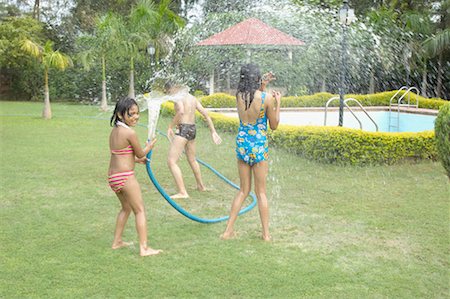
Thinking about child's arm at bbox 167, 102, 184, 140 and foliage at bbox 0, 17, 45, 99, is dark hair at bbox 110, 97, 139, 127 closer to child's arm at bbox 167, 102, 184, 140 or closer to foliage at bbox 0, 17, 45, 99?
child's arm at bbox 167, 102, 184, 140

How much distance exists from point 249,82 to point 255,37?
50.6 ft

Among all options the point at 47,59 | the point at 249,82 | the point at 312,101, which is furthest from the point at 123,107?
the point at 312,101

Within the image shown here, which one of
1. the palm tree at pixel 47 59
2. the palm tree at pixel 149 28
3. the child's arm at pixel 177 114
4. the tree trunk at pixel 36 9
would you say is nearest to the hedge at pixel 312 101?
the palm tree at pixel 149 28

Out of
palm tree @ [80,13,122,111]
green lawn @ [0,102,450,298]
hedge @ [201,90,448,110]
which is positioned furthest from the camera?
palm tree @ [80,13,122,111]

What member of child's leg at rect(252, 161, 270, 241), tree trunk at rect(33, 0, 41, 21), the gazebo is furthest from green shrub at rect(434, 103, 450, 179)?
tree trunk at rect(33, 0, 41, 21)

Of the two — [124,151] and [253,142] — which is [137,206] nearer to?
[124,151]

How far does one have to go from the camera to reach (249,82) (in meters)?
4.72

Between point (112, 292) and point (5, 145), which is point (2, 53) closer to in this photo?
point (5, 145)

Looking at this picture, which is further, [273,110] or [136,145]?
[273,110]

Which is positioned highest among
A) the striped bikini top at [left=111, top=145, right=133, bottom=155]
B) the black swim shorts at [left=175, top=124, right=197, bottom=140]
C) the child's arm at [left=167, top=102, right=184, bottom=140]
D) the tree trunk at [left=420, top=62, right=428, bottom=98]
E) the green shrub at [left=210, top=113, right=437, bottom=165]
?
the tree trunk at [left=420, top=62, right=428, bottom=98]

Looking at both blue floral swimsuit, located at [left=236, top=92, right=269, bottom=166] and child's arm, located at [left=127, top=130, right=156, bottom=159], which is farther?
blue floral swimsuit, located at [left=236, top=92, right=269, bottom=166]

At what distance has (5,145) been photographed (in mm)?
10750

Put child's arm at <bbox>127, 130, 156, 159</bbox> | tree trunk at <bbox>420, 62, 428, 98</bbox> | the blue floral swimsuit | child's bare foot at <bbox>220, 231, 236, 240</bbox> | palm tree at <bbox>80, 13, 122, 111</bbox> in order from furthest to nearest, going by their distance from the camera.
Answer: tree trunk at <bbox>420, 62, 428, 98</bbox> → palm tree at <bbox>80, 13, 122, 111</bbox> → child's bare foot at <bbox>220, 231, 236, 240</bbox> → the blue floral swimsuit → child's arm at <bbox>127, 130, 156, 159</bbox>

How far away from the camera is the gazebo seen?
765 inches
